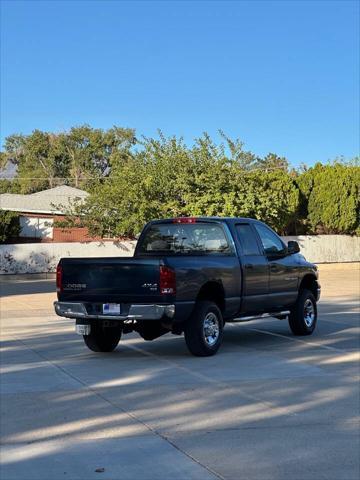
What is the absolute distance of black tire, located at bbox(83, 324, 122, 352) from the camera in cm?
1002

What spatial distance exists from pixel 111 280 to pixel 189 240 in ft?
5.93

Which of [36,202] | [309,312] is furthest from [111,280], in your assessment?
[36,202]

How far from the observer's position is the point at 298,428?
19.7 ft

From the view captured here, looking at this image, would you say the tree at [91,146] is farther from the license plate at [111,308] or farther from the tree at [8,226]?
the license plate at [111,308]

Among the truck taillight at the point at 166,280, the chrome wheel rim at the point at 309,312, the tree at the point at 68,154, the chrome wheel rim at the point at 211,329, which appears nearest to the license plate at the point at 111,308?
the truck taillight at the point at 166,280

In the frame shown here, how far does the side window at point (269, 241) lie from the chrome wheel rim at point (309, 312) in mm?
1178

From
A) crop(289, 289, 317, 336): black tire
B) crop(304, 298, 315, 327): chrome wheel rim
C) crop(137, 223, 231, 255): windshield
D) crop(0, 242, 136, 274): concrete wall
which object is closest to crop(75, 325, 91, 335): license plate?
crop(137, 223, 231, 255): windshield

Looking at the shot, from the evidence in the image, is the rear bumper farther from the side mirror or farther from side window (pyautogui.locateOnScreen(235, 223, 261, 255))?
the side mirror

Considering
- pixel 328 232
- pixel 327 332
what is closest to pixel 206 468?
pixel 327 332

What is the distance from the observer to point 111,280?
9.28 metres

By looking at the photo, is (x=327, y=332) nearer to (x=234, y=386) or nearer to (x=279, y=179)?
(x=234, y=386)

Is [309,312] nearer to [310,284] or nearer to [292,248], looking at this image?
[310,284]

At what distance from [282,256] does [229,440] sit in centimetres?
611

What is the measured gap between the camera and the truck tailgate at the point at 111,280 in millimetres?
9047
